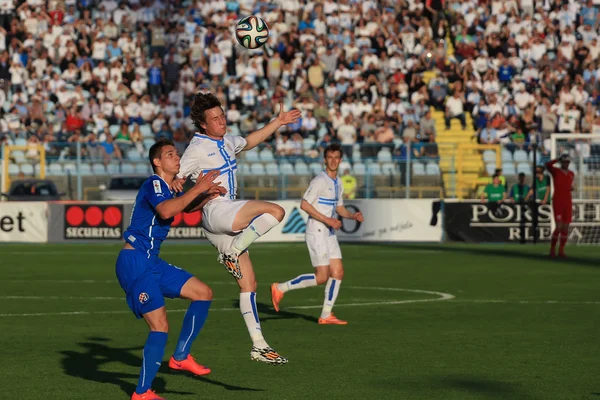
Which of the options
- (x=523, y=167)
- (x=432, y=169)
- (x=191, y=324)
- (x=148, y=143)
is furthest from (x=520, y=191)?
(x=191, y=324)

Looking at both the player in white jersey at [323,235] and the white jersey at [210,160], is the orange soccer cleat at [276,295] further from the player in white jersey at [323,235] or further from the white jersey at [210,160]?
the white jersey at [210,160]

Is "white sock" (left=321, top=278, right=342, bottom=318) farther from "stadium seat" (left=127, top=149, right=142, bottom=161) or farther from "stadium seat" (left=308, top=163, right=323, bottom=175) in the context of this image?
"stadium seat" (left=127, top=149, right=142, bottom=161)

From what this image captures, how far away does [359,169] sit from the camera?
33156 mm

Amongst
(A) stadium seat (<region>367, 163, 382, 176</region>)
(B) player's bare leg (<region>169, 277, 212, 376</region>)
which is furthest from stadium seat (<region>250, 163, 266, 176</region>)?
(B) player's bare leg (<region>169, 277, 212, 376</region>)

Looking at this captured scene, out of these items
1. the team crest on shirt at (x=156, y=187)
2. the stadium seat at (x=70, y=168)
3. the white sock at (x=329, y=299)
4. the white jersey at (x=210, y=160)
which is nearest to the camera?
the team crest on shirt at (x=156, y=187)

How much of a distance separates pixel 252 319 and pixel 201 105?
192cm

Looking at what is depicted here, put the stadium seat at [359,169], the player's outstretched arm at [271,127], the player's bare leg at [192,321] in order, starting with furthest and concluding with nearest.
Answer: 1. the stadium seat at [359,169]
2. the player's outstretched arm at [271,127]
3. the player's bare leg at [192,321]

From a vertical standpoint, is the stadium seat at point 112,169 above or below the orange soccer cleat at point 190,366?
above

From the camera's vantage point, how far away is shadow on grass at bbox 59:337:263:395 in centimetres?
962

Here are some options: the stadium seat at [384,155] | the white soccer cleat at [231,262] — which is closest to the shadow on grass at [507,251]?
the stadium seat at [384,155]

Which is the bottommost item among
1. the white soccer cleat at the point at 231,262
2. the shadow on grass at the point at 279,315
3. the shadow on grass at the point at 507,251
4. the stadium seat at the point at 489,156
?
the shadow on grass at the point at 507,251

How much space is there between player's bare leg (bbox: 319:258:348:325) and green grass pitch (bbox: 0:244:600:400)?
227 millimetres

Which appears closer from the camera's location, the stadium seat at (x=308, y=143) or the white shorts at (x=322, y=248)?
the white shorts at (x=322, y=248)

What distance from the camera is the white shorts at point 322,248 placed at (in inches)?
575
